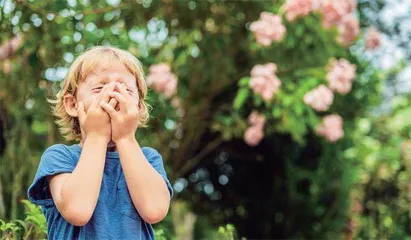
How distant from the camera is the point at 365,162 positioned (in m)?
6.82

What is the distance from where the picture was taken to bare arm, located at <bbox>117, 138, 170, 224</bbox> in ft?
6.07

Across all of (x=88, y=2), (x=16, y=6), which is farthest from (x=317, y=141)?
(x=16, y=6)

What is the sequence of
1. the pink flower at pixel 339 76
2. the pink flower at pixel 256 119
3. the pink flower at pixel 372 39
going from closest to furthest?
the pink flower at pixel 339 76, the pink flower at pixel 256 119, the pink flower at pixel 372 39

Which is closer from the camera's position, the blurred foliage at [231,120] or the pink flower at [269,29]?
the blurred foliage at [231,120]

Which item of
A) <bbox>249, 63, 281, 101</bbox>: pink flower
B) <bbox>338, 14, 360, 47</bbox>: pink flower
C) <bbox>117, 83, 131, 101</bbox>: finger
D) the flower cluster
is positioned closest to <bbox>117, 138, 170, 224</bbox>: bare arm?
<bbox>117, 83, 131, 101</bbox>: finger

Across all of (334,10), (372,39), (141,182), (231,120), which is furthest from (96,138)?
(372,39)

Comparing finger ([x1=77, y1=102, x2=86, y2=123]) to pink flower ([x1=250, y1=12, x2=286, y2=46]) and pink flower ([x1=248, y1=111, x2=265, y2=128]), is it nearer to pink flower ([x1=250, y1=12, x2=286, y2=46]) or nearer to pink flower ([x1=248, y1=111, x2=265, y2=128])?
pink flower ([x1=250, y1=12, x2=286, y2=46])

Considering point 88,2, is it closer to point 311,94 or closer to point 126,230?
point 311,94

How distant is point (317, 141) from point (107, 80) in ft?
14.3

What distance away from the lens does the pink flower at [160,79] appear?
485cm

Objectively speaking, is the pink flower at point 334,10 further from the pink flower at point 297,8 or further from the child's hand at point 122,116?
the child's hand at point 122,116

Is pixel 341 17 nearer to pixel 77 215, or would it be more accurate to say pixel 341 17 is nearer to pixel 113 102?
pixel 113 102

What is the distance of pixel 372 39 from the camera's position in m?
5.70

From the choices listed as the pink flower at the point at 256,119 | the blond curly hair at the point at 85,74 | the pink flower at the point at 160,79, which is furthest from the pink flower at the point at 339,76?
the blond curly hair at the point at 85,74
